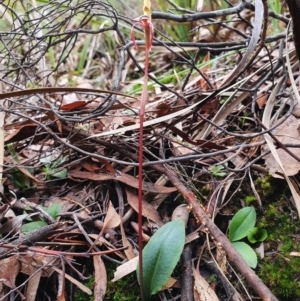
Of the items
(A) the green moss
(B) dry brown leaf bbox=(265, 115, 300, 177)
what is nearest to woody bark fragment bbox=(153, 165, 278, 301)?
(A) the green moss

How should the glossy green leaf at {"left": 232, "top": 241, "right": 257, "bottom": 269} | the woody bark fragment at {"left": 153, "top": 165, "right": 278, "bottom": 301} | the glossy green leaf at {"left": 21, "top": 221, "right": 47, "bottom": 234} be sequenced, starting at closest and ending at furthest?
the woody bark fragment at {"left": 153, "top": 165, "right": 278, "bottom": 301} → the glossy green leaf at {"left": 232, "top": 241, "right": 257, "bottom": 269} → the glossy green leaf at {"left": 21, "top": 221, "right": 47, "bottom": 234}

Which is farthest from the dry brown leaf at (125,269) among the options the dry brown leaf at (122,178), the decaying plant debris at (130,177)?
the dry brown leaf at (122,178)

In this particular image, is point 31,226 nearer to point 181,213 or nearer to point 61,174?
point 61,174

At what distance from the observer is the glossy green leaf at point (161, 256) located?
834mm

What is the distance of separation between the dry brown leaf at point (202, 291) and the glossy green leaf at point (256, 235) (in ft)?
0.55

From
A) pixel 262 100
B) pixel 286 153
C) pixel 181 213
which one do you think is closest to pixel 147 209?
pixel 181 213

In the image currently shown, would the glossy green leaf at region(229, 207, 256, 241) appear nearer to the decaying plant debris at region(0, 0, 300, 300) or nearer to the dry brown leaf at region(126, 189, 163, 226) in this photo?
the decaying plant debris at region(0, 0, 300, 300)

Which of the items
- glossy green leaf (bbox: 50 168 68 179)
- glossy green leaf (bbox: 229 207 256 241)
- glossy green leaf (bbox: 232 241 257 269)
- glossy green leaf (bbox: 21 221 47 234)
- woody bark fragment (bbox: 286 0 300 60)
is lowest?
glossy green leaf (bbox: 232 241 257 269)

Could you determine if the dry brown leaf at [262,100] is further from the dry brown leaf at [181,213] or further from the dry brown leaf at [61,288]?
the dry brown leaf at [61,288]

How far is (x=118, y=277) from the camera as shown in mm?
882

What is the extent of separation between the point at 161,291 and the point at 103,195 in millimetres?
329

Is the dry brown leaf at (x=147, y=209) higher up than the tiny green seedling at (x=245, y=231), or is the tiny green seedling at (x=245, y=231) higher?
the dry brown leaf at (x=147, y=209)

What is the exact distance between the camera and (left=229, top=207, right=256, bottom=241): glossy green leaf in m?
0.93

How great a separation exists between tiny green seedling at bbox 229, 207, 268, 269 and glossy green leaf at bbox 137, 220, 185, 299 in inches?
5.6
